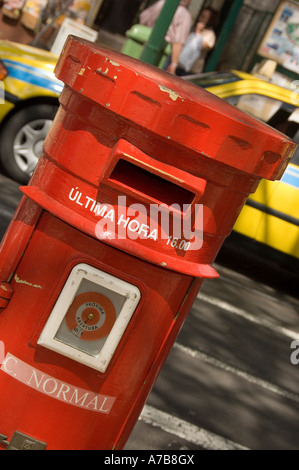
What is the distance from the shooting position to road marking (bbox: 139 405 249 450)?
155 inches

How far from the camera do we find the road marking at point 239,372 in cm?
499

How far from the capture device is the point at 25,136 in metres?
6.91

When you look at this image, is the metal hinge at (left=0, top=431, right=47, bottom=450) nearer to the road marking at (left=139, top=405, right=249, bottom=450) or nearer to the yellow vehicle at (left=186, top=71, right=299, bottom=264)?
the road marking at (left=139, top=405, right=249, bottom=450)

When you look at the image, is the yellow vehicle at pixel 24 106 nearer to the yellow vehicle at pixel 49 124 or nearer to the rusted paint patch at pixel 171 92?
the yellow vehicle at pixel 49 124

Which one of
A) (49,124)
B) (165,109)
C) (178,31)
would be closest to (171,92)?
(165,109)

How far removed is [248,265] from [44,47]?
2.95m

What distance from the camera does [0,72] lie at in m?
6.92

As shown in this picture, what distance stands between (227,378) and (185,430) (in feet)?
3.07

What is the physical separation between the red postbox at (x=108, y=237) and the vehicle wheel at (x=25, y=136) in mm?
4445

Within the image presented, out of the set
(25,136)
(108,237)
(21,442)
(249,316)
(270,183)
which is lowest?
(249,316)

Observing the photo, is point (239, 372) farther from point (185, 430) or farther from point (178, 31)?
point (178, 31)

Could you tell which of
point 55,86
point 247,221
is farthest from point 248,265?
point 55,86

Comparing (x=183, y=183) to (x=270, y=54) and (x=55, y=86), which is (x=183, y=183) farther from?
(x=270, y=54)

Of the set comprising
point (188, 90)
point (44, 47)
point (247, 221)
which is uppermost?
point (188, 90)
